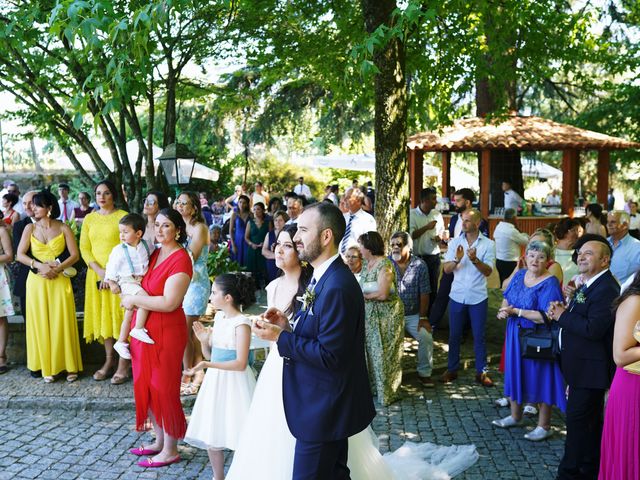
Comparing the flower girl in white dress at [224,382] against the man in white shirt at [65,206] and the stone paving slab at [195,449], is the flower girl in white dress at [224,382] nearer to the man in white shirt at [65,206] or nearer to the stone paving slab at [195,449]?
the stone paving slab at [195,449]

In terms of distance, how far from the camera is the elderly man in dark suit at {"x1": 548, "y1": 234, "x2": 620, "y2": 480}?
4699 mm

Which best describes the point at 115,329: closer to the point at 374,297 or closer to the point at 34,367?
the point at 34,367

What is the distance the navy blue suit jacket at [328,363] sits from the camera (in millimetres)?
3311

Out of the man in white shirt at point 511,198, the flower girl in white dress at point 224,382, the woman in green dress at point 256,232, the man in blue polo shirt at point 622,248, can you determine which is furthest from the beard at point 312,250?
the man in white shirt at point 511,198

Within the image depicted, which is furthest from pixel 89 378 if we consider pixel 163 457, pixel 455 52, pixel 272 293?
pixel 455 52

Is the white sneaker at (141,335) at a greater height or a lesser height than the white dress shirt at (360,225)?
lesser

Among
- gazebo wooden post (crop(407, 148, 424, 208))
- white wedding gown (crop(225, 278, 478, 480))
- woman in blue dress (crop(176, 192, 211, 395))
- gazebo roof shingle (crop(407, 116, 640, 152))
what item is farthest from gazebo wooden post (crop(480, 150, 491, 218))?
white wedding gown (crop(225, 278, 478, 480))

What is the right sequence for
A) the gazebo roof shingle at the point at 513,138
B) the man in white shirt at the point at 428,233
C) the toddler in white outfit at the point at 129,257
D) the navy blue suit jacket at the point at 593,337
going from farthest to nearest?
the gazebo roof shingle at the point at 513,138 → the man in white shirt at the point at 428,233 → the toddler in white outfit at the point at 129,257 → the navy blue suit jacket at the point at 593,337

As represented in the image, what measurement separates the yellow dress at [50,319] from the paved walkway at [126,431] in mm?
268

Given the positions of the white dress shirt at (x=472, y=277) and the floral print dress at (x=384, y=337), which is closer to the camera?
the floral print dress at (x=384, y=337)

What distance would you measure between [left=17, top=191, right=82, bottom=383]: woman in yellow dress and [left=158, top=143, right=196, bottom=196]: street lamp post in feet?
8.67

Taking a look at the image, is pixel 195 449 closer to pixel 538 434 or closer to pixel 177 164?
pixel 538 434

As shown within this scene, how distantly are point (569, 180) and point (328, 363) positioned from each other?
17533 mm

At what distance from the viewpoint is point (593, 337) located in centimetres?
468
